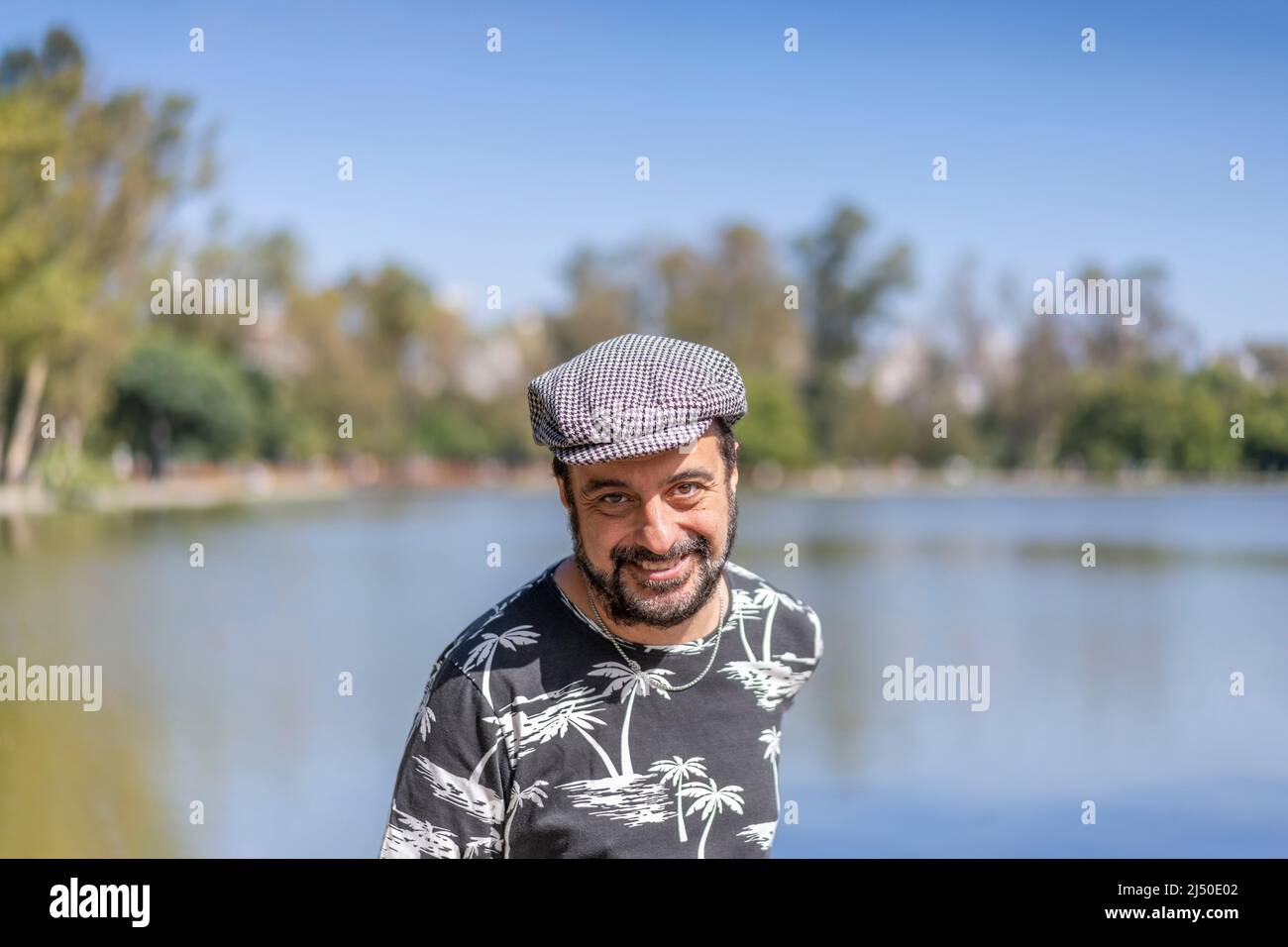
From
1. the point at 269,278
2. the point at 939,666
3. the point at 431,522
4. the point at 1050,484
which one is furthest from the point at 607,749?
the point at 269,278

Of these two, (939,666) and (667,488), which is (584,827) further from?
(939,666)

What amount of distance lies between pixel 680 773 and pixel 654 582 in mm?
233

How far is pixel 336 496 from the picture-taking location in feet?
109

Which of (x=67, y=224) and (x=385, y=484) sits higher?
(x=67, y=224)

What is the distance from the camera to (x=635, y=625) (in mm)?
1336

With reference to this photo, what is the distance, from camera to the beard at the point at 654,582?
1.30 m

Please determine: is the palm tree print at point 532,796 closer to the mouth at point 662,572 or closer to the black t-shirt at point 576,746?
the black t-shirt at point 576,746

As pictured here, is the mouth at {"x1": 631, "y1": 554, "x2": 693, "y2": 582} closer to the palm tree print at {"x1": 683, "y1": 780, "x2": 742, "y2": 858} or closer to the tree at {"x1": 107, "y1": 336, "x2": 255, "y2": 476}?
the palm tree print at {"x1": 683, "y1": 780, "x2": 742, "y2": 858}

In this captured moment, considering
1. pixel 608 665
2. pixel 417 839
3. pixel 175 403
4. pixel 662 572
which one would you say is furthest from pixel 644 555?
pixel 175 403

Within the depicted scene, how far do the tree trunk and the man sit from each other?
23804mm

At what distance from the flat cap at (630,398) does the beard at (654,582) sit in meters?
0.11

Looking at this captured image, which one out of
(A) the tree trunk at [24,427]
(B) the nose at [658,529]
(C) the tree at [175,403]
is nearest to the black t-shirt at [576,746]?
(B) the nose at [658,529]

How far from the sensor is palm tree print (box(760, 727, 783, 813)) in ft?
4.73

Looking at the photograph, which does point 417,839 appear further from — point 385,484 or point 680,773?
point 385,484
